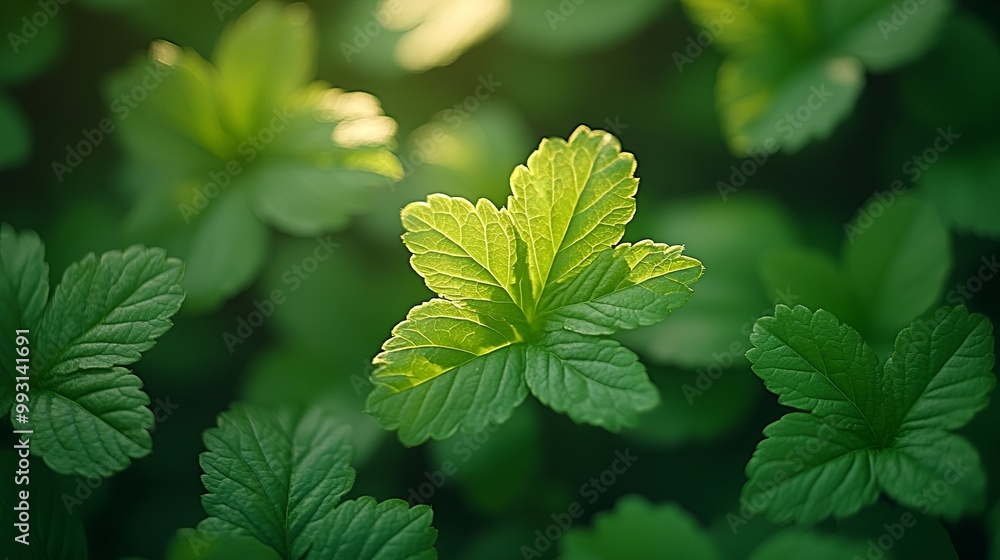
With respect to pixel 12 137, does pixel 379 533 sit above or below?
below

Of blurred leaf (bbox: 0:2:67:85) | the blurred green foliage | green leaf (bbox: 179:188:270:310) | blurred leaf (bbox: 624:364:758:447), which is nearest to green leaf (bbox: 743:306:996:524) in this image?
the blurred green foliage

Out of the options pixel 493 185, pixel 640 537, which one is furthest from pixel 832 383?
pixel 493 185

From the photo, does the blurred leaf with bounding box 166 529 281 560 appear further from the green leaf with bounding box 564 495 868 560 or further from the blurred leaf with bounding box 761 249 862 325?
the blurred leaf with bounding box 761 249 862 325

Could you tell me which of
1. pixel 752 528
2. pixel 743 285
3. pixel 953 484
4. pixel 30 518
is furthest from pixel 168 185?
pixel 953 484

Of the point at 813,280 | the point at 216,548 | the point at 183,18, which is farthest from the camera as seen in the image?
the point at 183,18

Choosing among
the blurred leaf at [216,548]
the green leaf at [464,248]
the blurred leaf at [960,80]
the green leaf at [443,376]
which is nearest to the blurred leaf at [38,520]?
the blurred leaf at [216,548]

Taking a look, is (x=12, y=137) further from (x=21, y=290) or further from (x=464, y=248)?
(x=464, y=248)

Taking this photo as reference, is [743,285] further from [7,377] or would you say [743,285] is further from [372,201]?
[7,377]
